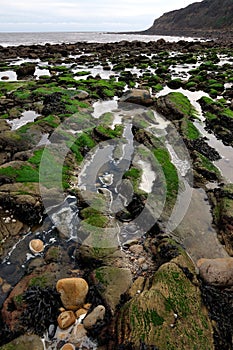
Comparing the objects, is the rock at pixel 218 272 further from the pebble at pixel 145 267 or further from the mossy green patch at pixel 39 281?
the mossy green patch at pixel 39 281

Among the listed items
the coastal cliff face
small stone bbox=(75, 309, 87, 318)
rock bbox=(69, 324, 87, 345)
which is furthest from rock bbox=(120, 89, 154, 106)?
the coastal cliff face

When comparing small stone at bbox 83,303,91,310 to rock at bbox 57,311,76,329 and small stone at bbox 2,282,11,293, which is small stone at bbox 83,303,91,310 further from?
small stone at bbox 2,282,11,293

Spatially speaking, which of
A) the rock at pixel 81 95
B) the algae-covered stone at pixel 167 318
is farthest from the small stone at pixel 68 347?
the rock at pixel 81 95

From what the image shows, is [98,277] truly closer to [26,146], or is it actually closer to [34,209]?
[34,209]

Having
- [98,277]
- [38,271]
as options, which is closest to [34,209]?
[38,271]

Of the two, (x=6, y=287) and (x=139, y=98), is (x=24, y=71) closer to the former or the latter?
(x=139, y=98)

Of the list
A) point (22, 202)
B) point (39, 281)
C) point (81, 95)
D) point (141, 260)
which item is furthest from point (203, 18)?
point (39, 281)
